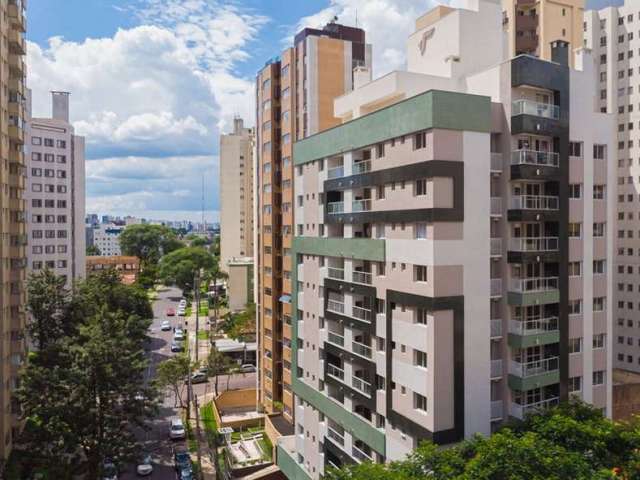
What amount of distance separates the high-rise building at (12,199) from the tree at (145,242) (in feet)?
316

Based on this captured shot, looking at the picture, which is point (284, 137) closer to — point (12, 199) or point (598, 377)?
point (12, 199)

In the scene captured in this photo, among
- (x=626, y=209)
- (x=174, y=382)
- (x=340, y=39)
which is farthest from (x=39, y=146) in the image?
(x=626, y=209)

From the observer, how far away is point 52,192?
66125mm

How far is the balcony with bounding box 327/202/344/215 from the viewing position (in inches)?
1166

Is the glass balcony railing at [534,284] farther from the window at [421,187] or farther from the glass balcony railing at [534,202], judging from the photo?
the window at [421,187]

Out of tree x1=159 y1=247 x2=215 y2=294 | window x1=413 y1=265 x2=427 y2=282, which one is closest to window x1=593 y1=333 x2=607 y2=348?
window x1=413 y1=265 x2=427 y2=282

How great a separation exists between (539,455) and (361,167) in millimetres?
15768

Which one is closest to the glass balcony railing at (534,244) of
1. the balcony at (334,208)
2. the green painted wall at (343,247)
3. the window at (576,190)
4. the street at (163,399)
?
the window at (576,190)

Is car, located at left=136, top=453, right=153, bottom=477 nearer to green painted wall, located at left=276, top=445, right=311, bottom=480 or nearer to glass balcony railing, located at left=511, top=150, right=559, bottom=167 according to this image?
green painted wall, located at left=276, top=445, right=311, bottom=480

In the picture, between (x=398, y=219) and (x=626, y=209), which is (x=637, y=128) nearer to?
(x=626, y=209)

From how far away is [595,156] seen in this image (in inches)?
1017

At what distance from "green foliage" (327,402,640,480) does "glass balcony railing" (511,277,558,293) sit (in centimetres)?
538

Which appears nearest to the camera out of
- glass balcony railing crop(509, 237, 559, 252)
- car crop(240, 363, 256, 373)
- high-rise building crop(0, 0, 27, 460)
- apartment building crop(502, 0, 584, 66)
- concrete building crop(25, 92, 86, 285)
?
glass balcony railing crop(509, 237, 559, 252)

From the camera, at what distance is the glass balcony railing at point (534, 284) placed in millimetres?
23844
